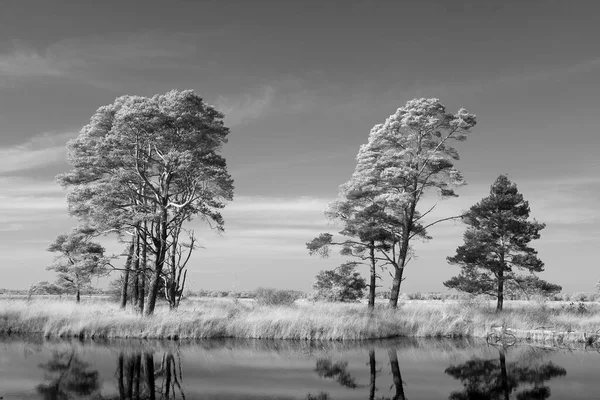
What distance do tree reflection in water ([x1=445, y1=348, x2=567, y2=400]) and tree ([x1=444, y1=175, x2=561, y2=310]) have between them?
14.2 meters

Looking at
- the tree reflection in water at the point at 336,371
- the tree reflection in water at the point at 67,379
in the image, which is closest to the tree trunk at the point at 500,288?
the tree reflection in water at the point at 336,371

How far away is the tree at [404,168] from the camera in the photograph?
3134 cm

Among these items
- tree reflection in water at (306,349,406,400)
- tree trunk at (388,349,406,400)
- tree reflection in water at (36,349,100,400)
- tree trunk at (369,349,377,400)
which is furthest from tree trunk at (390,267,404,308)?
tree reflection in water at (36,349,100,400)

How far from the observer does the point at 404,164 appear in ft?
104

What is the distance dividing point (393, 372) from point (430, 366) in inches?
82.8

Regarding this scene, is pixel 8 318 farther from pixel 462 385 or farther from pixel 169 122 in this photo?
pixel 462 385

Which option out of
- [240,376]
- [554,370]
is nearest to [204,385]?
[240,376]

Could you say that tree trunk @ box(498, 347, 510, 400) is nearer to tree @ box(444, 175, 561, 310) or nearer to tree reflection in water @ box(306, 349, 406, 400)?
tree reflection in water @ box(306, 349, 406, 400)

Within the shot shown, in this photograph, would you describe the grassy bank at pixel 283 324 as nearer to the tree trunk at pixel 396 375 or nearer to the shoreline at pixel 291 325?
the shoreline at pixel 291 325

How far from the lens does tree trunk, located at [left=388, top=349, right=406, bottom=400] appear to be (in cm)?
1345

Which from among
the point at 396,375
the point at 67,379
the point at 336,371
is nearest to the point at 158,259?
the point at 67,379

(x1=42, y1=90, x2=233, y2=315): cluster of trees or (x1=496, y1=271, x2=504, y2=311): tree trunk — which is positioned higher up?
(x1=42, y1=90, x2=233, y2=315): cluster of trees

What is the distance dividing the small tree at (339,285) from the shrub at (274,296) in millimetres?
6755

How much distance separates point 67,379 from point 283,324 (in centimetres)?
1281
